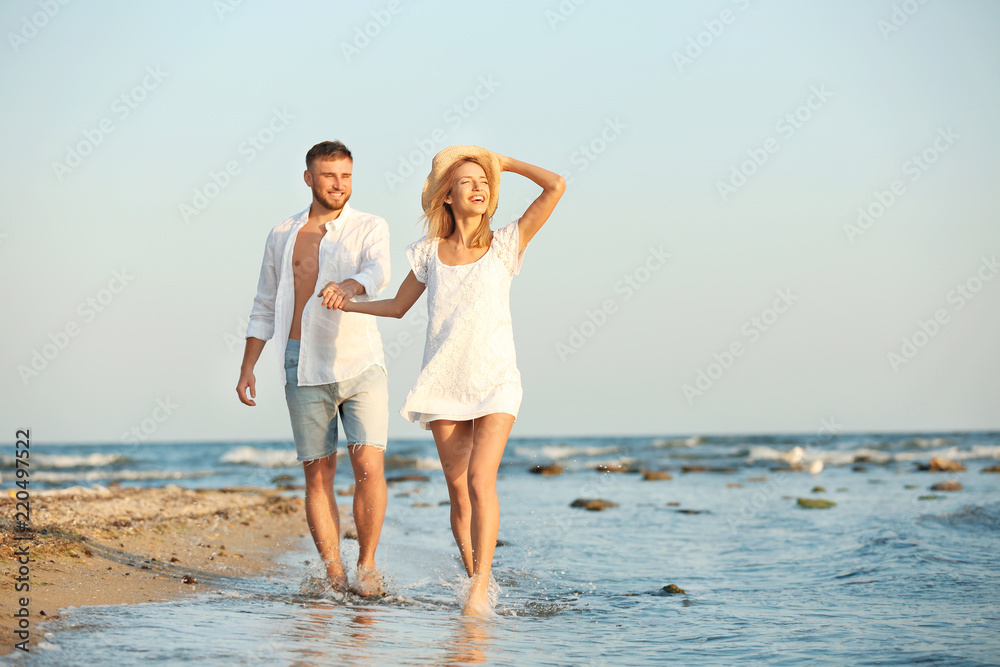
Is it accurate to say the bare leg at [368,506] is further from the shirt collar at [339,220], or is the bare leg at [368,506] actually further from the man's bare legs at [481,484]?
the shirt collar at [339,220]

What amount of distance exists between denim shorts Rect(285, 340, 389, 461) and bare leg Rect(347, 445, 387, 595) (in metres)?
0.07

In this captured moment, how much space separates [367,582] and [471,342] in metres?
1.48

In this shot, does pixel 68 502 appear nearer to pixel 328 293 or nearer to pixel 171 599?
pixel 171 599

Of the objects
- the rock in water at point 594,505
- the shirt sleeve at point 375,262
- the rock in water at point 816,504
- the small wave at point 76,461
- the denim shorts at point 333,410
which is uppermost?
the shirt sleeve at point 375,262

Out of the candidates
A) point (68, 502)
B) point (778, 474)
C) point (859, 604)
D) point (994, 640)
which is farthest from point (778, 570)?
point (778, 474)

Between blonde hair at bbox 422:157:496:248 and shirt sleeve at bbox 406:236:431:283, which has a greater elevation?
blonde hair at bbox 422:157:496:248

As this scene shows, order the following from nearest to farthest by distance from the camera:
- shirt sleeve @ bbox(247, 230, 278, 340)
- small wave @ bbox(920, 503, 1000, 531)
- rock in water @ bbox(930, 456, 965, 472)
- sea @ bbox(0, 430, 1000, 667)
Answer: sea @ bbox(0, 430, 1000, 667), shirt sleeve @ bbox(247, 230, 278, 340), small wave @ bbox(920, 503, 1000, 531), rock in water @ bbox(930, 456, 965, 472)

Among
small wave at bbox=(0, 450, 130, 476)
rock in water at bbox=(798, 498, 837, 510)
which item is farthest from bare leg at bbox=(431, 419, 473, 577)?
small wave at bbox=(0, 450, 130, 476)

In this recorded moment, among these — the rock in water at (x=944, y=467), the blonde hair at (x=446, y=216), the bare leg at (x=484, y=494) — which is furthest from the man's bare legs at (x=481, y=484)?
the rock in water at (x=944, y=467)

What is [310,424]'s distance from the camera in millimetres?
4656

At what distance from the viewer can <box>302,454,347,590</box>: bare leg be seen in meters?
4.67

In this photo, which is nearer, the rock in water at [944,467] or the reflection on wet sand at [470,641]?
the reflection on wet sand at [470,641]

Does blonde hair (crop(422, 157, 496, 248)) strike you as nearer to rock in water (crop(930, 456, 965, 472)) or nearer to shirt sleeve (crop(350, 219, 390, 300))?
shirt sleeve (crop(350, 219, 390, 300))

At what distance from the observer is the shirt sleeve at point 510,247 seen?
4.25m
